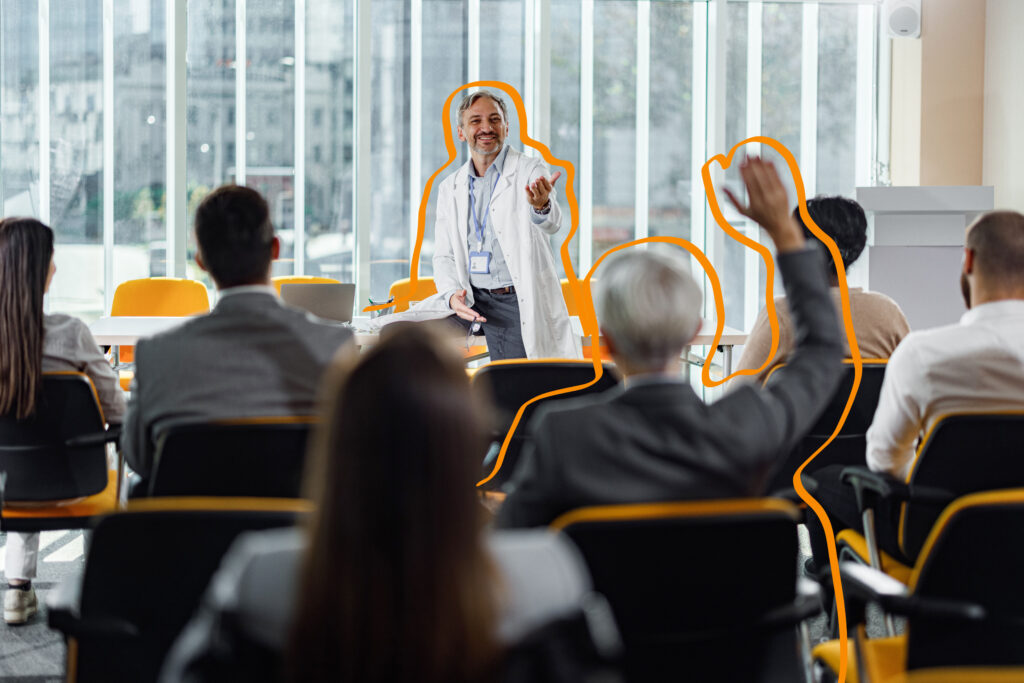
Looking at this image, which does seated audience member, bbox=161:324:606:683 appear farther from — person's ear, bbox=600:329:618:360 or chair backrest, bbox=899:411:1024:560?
chair backrest, bbox=899:411:1024:560

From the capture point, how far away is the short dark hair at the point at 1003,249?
229 cm

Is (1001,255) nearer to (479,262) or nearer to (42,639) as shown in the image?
(479,262)

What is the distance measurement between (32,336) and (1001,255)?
2.45 metres

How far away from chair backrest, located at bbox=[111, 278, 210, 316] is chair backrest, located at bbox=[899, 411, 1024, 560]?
4.37 m

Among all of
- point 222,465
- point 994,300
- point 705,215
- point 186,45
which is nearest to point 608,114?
point 705,215

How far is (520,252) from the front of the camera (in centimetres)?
434

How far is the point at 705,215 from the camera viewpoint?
809cm

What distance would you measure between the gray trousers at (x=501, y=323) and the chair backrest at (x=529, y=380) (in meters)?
1.28

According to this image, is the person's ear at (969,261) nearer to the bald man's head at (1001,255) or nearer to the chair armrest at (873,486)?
the bald man's head at (1001,255)

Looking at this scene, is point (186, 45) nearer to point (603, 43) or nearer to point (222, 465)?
point (603, 43)

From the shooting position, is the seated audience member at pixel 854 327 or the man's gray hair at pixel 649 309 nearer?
the man's gray hair at pixel 649 309

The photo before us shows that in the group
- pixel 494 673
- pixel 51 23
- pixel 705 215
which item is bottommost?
pixel 494 673

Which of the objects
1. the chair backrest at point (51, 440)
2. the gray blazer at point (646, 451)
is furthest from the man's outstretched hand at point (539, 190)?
the gray blazer at point (646, 451)

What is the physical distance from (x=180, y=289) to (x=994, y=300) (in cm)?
457
